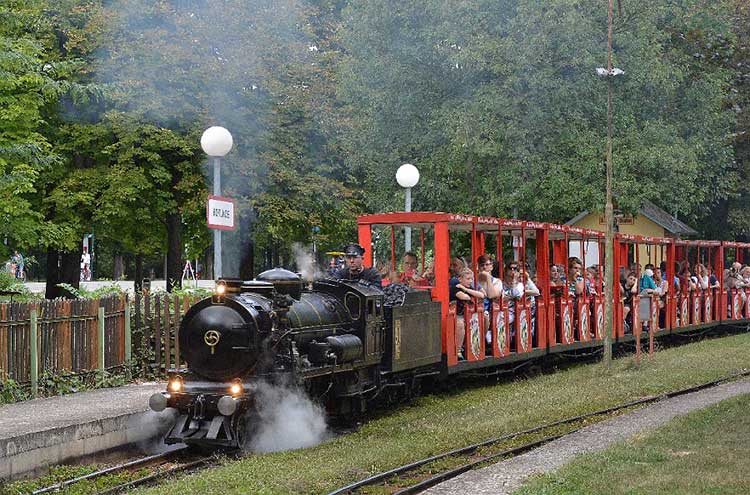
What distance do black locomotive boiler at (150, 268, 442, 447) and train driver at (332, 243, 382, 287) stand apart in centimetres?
30

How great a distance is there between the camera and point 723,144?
112 ft

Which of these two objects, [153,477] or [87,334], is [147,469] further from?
[87,334]

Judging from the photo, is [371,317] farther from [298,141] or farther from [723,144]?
[723,144]

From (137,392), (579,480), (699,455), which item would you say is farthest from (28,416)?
(699,455)

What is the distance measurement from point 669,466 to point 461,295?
21.7 feet

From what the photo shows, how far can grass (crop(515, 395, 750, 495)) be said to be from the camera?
8617 mm

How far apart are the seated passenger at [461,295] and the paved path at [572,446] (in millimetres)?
3047

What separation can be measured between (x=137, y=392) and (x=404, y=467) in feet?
19.3

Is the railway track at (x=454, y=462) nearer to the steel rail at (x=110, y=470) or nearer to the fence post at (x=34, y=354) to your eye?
the steel rail at (x=110, y=470)

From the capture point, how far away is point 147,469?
35.2 feet

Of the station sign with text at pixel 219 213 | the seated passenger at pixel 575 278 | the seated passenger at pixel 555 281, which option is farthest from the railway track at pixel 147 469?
the seated passenger at pixel 575 278

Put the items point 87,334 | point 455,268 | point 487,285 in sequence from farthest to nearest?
point 487,285, point 455,268, point 87,334

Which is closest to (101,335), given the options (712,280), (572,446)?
(572,446)

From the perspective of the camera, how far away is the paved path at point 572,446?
30.6ft
